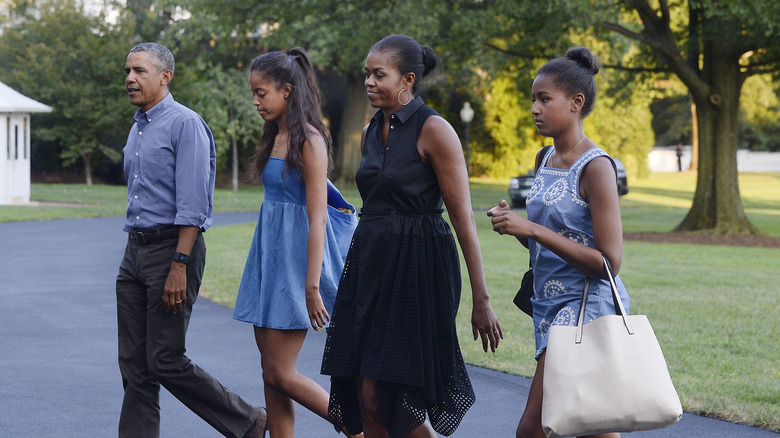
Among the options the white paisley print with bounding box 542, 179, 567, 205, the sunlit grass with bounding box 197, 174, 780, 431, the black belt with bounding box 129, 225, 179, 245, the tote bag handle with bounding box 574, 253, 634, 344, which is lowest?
the sunlit grass with bounding box 197, 174, 780, 431

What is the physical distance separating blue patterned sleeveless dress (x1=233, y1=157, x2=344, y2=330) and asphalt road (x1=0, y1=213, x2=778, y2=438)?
4.09 ft

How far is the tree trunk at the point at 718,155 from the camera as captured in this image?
20891 millimetres

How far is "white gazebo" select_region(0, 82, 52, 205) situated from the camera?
1043 inches

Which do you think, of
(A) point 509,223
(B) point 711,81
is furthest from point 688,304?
(B) point 711,81

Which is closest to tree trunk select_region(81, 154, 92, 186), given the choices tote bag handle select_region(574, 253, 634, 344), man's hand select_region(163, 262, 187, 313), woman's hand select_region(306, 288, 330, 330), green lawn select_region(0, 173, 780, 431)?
green lawn select_region(0, 173, 780, 431)

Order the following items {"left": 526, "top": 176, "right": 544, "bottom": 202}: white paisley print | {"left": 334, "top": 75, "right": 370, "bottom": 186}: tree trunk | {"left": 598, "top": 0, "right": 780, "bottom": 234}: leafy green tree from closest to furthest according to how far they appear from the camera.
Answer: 1. {"left": 526, "top": 176, "right": 544, "bottom": 202}: white paisley print
2. {"left": 598, "top": 0, "right": 780, "bottom": 234}: leafy green tree
3. {"left": 334, "top": 75, "right": 370, "bottom": 186}: tree trunk

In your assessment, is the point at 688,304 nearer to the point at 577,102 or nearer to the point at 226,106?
the point at 577,102

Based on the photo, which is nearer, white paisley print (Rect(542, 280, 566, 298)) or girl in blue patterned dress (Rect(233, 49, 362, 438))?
white paisley print (Rect(542, 280, 566, 298))

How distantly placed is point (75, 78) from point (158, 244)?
118ft

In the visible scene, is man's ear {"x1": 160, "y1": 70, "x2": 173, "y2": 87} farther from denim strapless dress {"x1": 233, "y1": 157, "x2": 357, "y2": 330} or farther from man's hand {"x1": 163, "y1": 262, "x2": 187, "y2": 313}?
man's hand {"x1": 163, "y1": 262, "x2": 187, "y2": 313}

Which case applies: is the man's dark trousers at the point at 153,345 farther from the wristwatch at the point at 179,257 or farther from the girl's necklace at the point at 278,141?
the girl's necklace at the point at 278,141

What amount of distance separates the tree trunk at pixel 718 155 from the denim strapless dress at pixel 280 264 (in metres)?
17.8

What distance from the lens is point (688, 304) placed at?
1050 centimetres

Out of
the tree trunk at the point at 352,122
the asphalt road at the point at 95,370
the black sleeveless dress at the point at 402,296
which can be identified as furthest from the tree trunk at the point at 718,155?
the tree trunk at the point at 352,122
